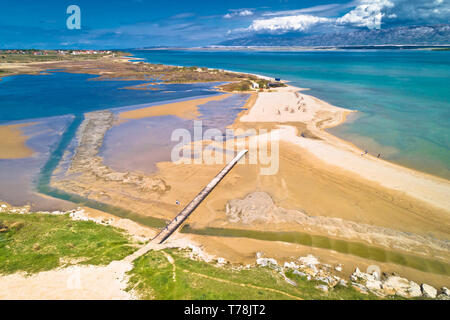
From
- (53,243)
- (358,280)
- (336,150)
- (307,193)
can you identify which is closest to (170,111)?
(336,150)

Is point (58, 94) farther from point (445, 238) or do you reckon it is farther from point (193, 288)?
point (445, 238)

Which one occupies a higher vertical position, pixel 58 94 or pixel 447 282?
pixel 58 94

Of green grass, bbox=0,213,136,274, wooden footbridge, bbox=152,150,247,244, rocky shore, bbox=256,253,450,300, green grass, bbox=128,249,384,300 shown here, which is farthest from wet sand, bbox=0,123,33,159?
rocky shore, bbox=256,253,450,300

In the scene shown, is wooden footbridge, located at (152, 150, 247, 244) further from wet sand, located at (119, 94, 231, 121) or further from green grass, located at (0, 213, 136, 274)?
wet sand, located at (119, 94, 231, 121)

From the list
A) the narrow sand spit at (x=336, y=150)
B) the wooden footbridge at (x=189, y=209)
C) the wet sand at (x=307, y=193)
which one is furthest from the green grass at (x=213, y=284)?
the narrow sand spit at (x=336, y=150)
